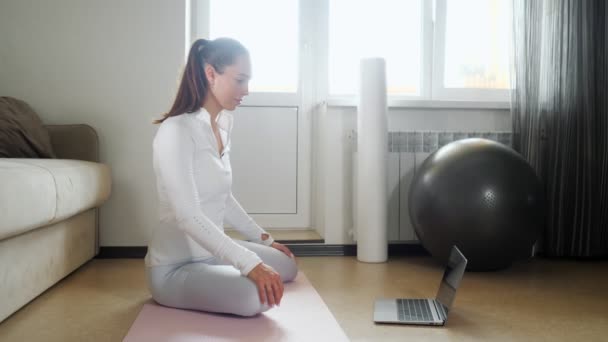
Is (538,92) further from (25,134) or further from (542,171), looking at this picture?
(25,134)

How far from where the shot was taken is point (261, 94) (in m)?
3.68

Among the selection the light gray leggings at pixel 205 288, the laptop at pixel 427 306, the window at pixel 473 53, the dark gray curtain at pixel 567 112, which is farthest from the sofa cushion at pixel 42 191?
the dark gray curtain at pixel 567 112

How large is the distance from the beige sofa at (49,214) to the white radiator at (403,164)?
1495 millimetres

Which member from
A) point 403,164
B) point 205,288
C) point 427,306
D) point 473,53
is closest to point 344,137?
point 403,164

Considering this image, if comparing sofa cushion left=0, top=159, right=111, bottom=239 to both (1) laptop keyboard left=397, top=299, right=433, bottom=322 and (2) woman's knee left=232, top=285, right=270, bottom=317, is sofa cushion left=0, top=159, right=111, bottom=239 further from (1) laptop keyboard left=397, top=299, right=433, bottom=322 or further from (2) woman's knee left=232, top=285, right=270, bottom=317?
(1) laptop keyboard left=397, top=299, right=433, bottom=322

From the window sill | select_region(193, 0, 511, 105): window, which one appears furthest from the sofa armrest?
the window sill

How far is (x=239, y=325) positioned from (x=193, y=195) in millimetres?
442

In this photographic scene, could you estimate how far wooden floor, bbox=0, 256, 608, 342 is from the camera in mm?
1799

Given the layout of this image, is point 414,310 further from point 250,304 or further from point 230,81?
point 230,81

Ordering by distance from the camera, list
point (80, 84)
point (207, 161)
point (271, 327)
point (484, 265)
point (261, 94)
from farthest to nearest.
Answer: point (261, 94) < point (80, 84) < point (484, 265) < point (207, 161) < point (271, 327)

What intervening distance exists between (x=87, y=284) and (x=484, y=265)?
1.86m

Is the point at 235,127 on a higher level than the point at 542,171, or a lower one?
higher

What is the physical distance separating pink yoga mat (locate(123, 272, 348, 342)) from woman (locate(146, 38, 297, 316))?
4 cm

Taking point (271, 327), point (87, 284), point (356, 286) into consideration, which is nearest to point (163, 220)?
point (271, 327)
